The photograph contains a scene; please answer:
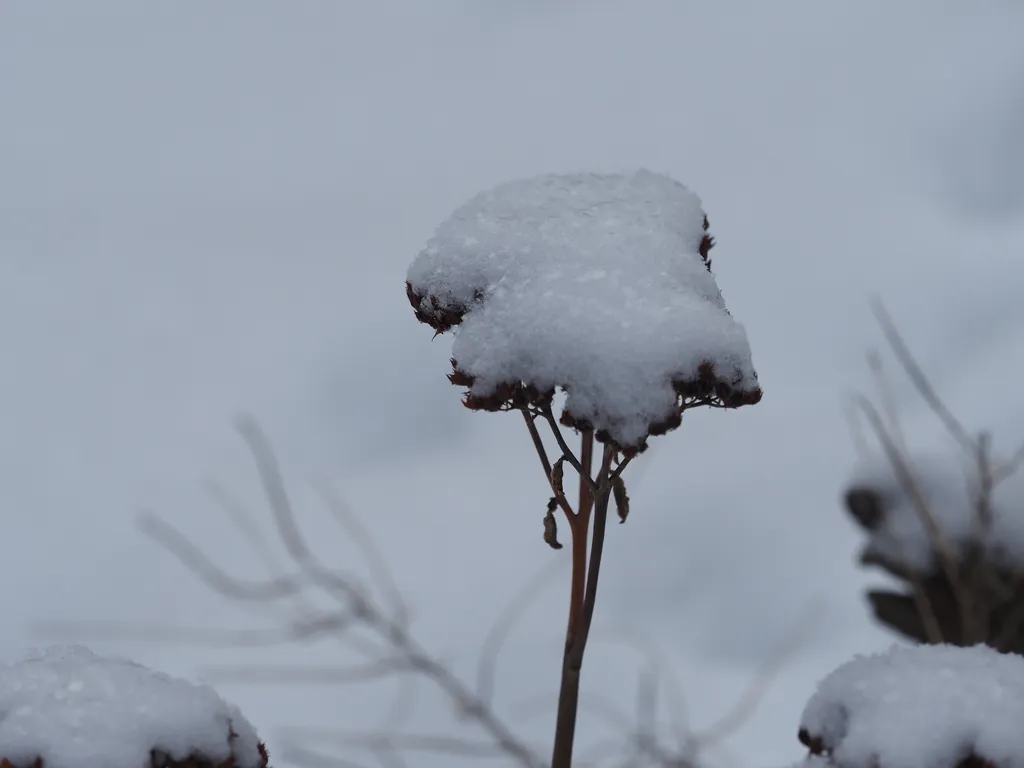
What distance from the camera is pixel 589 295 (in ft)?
5.96

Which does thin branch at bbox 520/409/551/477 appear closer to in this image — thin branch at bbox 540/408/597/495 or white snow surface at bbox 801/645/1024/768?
thin branch at bbox 540/408/597/495

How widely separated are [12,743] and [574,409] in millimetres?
1068

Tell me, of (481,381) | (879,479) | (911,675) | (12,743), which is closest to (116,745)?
(12,743)

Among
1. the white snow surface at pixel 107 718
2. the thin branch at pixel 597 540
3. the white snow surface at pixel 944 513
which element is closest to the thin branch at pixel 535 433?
the thin branch at pixel 597 540

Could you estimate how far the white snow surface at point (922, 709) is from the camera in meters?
1.85

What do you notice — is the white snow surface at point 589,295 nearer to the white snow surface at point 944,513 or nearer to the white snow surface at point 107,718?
the white snow surface at point 107,718

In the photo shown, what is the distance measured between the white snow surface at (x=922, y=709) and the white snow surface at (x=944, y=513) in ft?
8.85

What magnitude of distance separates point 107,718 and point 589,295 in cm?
109

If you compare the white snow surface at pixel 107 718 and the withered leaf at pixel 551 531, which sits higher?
the withered leaf at pixel 551 531

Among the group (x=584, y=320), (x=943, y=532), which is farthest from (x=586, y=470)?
(x=943, y=532)

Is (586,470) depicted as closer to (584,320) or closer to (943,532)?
(584,320)

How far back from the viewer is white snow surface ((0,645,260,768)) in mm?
1708

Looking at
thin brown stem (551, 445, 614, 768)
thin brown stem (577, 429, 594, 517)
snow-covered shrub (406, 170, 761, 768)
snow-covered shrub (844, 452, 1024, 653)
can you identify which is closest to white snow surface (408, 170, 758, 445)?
snow-covered shrub (406, 170, 761, 768)

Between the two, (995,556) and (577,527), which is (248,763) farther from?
(995,556)
